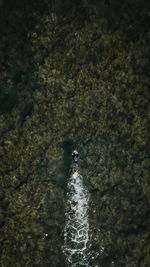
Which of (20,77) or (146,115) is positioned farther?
(146,115)

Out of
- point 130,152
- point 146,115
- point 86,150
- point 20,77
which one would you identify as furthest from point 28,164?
point 146,115

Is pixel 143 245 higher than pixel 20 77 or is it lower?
lower

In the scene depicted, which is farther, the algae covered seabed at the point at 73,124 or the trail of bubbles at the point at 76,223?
the trail of bubbles at the point at 76,223

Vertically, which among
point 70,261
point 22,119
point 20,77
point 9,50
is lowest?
point 70,261

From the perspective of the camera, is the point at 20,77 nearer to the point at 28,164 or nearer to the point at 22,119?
the point at 22,119

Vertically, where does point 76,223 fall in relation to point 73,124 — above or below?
below
